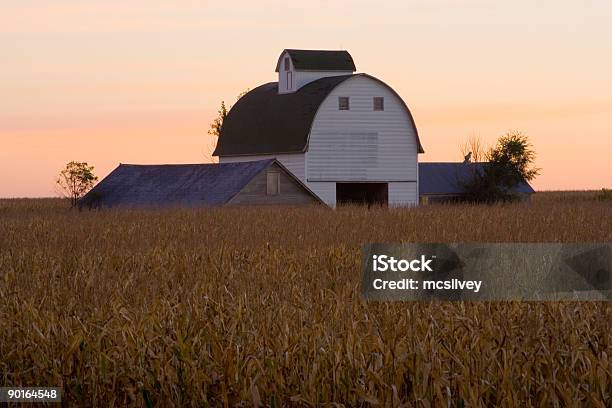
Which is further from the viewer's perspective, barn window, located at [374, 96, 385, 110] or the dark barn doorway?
the dark barn doorway

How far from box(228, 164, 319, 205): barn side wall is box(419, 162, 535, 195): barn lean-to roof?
1772cm

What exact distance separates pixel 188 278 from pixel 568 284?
5274 millimetres

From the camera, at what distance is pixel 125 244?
24281mm

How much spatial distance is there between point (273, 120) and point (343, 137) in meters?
4.90

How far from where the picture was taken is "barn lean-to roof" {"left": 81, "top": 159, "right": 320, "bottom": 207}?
45375mm

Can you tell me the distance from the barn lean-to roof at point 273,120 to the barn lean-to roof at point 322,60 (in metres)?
1.60

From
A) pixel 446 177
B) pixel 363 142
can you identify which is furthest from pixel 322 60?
pixel 446 177

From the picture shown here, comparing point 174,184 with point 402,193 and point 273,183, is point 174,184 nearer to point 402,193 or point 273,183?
point 273,183

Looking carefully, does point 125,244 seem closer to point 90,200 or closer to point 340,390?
point 340,390
